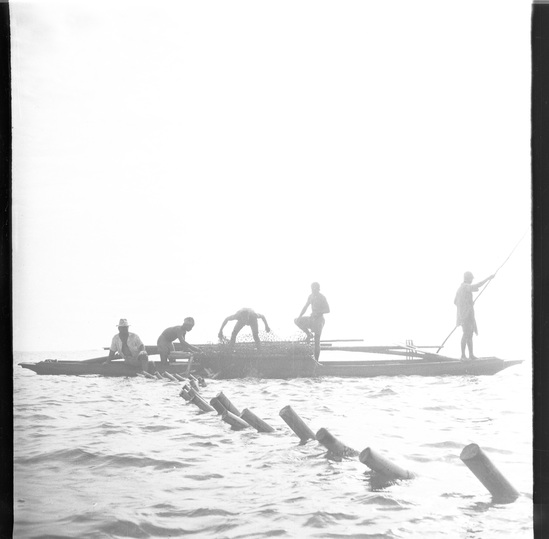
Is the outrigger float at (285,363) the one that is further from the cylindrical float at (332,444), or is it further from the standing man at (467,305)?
the cylindrical float at (332,444)

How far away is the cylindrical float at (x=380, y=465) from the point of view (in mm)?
3186

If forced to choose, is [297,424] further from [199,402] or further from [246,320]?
[199,402]

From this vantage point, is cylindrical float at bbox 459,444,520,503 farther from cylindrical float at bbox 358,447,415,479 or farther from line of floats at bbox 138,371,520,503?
cylindrical float at bbox 358,447,415,479

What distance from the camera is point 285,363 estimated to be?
15.8 ft

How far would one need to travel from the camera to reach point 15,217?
3.95m

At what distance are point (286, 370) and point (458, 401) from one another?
1362mm

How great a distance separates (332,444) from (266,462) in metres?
0.41

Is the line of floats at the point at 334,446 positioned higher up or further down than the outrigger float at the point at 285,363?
further down

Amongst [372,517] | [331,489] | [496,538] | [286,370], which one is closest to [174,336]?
[286,370]

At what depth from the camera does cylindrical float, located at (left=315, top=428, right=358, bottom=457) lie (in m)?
3.57

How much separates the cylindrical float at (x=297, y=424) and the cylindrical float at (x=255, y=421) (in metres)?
0.36

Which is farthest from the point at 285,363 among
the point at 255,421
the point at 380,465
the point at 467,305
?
the point at 380,465

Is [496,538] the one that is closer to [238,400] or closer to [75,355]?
[238,400]

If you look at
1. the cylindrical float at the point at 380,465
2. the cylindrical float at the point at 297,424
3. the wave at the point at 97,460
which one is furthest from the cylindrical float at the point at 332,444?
the wave at the point at 97,460
